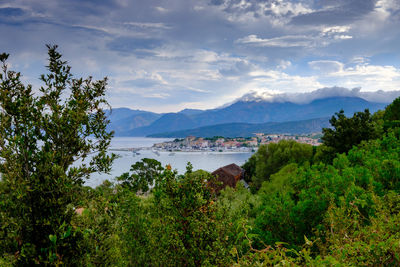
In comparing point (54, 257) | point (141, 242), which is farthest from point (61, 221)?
point (141, 242)

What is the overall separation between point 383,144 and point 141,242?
12.5 m

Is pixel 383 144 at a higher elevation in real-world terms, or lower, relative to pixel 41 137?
lower

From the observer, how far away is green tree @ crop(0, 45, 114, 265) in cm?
477

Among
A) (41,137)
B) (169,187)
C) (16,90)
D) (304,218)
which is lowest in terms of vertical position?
(304,218)

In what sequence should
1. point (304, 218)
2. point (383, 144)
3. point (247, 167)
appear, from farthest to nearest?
point (247, 167), point (383, 144), point (304, 218)

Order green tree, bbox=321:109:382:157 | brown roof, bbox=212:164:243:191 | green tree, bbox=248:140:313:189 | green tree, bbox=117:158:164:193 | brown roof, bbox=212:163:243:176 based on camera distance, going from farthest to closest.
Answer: brown roof, bbox=212:163:243:176 < brown roof, bbox=212:164:243:191 < green tree, bbox=117:158:164:193 < green tree, bbox=248:140:313:189 < green tree, bbox=321:109:382:157

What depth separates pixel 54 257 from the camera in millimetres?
4617

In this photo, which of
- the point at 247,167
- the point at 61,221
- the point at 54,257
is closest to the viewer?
the point at 54,257

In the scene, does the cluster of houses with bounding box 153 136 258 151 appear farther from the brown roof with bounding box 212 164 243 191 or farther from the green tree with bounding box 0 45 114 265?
the green tree with bounding box 0 45 114 265

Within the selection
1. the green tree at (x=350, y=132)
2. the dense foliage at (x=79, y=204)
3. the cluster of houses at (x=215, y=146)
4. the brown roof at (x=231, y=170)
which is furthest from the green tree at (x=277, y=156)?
the cluster of houses at (x=215, y=146)

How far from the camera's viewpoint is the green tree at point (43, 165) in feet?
15.6

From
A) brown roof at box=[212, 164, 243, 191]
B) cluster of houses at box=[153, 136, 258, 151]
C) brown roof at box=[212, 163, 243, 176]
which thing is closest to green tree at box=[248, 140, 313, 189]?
brown roof at box=[212, 164, 243, 191]

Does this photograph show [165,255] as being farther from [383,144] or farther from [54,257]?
[383,144]

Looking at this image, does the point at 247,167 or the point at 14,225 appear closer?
the point at 14,225
